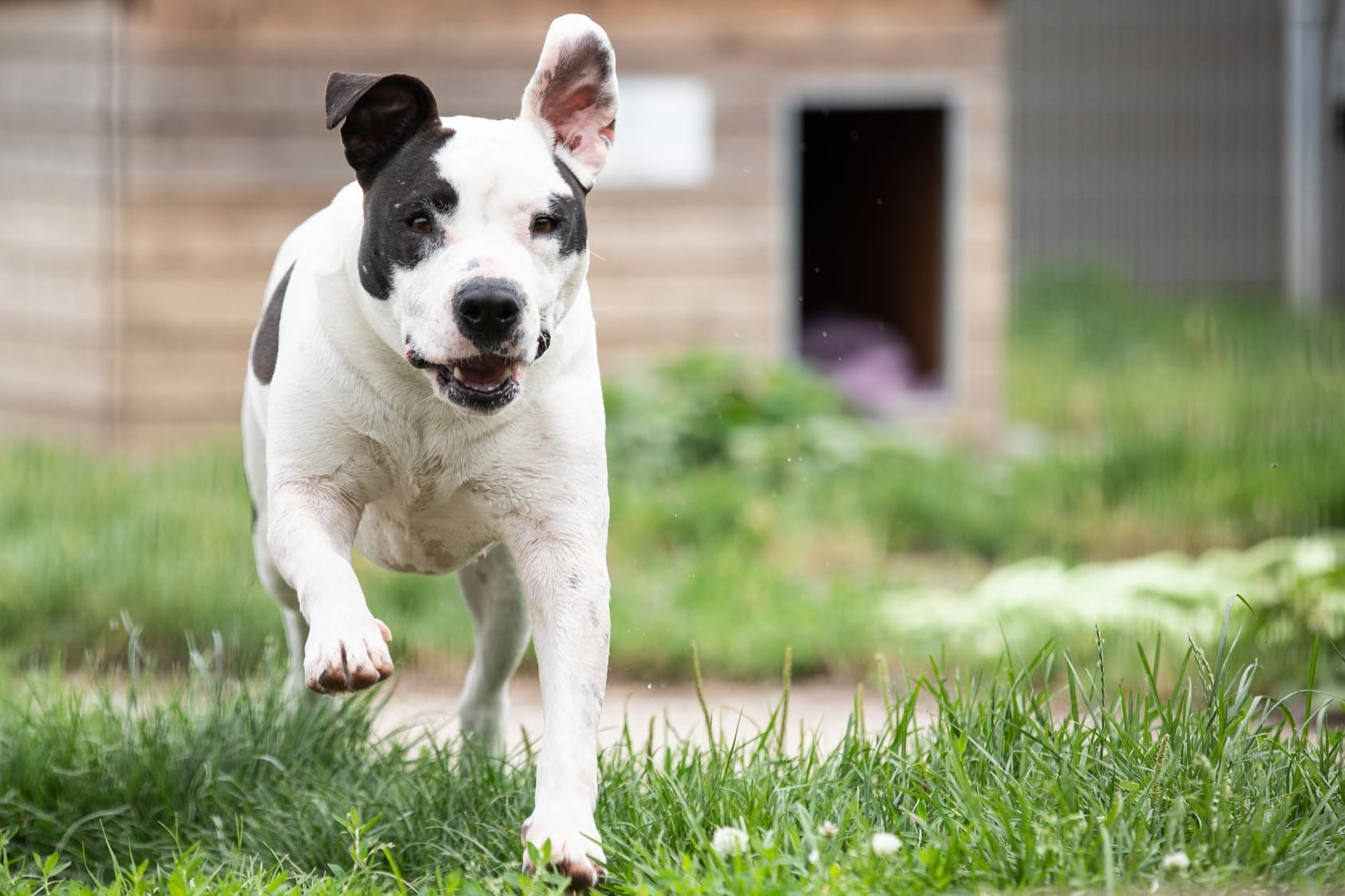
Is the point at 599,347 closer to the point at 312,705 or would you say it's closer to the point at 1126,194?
the point at 312,705

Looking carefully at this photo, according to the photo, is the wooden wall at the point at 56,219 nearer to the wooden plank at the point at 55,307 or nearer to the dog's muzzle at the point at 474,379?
the wooden plank at the point at 55,307

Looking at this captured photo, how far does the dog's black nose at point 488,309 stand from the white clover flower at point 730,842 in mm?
941

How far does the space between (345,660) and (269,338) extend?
1041 millimetres

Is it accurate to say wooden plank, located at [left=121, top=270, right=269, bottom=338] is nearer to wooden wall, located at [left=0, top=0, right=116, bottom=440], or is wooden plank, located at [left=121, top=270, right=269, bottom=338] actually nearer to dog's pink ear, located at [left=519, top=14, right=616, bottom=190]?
wooden wall, located at [left=0, top=0, right=116, bottom=440]

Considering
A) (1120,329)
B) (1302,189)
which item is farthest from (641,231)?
(1302,189)

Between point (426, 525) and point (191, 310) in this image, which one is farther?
point (191, 310)

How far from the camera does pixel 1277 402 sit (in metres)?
8.87

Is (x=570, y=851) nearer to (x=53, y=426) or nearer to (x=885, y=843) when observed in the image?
(x=885, y=843)

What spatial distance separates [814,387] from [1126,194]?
7930mm

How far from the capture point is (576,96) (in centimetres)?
331

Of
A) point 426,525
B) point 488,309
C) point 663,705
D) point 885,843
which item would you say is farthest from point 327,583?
point 663,705

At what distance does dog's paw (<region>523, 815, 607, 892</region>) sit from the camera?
115 inches

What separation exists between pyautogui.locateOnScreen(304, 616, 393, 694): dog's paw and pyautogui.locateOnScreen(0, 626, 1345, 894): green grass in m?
0.39

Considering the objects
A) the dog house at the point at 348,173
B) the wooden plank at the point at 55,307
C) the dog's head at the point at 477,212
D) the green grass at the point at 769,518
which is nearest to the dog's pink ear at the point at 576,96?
the dog's head at the point at 477,212
